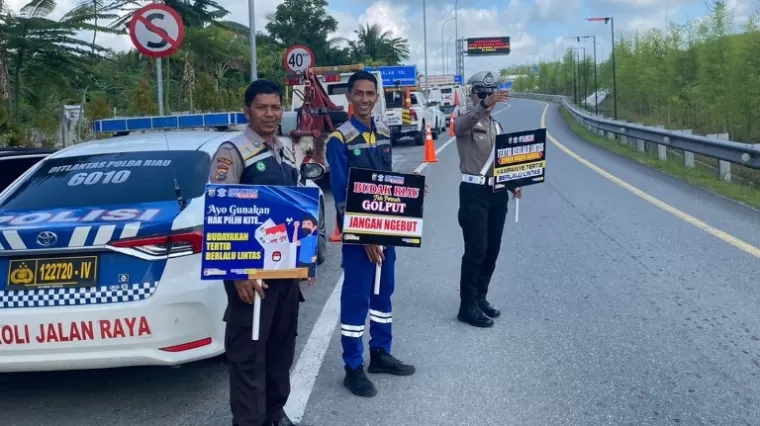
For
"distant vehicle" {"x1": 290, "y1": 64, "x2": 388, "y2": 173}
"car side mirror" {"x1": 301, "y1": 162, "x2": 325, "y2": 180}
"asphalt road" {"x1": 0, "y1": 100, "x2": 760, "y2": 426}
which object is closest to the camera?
"asphalt road" {"x1": 0, "y1": 100, "x2": 760, "y2": 426}

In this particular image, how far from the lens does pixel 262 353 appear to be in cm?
370

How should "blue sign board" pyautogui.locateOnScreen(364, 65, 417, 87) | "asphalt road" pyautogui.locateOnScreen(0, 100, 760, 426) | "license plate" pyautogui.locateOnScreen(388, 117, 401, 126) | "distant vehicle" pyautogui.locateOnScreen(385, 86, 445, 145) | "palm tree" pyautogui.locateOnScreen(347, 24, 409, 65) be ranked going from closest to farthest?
"asphalt road" pyautogui.locateOnScreen(0, 100, 760, 426) < "license plate" pyautogui.locateOnScreen(388, 117, 401, 126) < "distant vehicle" pyautogui.locateOnScreen(385, 86, 445, 145) < "blue sign board" pyautogui.locateOnScreen(364, 65, 417, 87) < "palm tree" pyautogui.locateOnScreen(347, 24, 409, 65)

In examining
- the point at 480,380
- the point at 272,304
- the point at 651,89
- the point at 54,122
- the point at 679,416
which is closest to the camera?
the point at 272,304

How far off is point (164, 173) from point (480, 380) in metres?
2.39

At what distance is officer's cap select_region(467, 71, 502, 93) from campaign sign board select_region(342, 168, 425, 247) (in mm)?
1187

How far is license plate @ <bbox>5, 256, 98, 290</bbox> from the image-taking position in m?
4.11

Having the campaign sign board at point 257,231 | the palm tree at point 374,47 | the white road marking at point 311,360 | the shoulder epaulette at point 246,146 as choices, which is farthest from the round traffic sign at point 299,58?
the palm tree at point 374,47

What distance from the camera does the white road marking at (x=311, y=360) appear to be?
4336 mm

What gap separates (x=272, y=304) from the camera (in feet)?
12.1

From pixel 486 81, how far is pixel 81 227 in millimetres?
2900

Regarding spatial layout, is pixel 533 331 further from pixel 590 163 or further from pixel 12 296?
pixel 590 163

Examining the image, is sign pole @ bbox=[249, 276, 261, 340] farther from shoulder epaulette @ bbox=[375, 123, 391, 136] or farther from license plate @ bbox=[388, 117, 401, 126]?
license plate @ bbox=[388, 117, 401, 126]

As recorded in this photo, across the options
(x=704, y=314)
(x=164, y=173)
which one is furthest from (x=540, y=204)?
(x=164, y=173)

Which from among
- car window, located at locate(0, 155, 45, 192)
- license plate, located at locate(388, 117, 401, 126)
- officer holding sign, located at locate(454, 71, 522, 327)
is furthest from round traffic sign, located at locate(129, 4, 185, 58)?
license plate, located at locate(388, 117, 401, 126)
